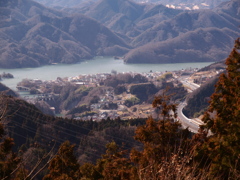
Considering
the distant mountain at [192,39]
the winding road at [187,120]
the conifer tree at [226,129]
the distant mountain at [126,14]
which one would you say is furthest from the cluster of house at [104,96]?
the distant mountain at [126,14]

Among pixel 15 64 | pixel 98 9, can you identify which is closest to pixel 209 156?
pixel 15 64

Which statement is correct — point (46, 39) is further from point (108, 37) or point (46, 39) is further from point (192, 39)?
point (192, 39)

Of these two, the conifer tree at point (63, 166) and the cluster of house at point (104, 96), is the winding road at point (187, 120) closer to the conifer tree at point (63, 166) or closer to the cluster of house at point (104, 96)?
the cluster of house at point (104, 96)

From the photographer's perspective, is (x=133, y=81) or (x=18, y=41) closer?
(x=133, y=81)

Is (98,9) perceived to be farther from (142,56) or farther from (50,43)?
(142,56)

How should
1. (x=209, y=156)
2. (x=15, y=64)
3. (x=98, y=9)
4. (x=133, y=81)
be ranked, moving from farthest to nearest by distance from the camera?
(x=98, y=9) → (x=15, y=64) → (x=133, y=81) → (x=209, y=156)

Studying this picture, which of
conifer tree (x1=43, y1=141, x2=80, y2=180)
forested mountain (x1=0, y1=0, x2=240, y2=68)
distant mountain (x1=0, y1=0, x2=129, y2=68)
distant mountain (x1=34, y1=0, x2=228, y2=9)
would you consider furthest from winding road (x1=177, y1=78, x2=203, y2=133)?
distant mountain (x1=34, y1=0, x2=228, y2=9)
